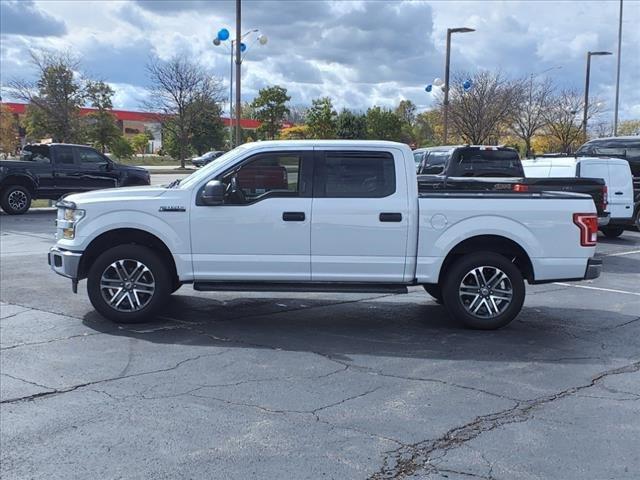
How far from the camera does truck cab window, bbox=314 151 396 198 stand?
7051mm

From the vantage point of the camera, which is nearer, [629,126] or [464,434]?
[464,434]

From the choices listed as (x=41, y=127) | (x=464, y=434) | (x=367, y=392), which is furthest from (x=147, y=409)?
(x=41, y=127)

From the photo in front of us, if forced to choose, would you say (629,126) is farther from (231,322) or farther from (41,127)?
(231,322)

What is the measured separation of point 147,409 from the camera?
4.80 meters

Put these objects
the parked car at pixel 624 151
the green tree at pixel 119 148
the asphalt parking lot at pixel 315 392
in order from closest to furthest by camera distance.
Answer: the asphalt parking lot at pixel 315 392 < the parked car at pixel 624 151 < the green tree at pixel 119 148

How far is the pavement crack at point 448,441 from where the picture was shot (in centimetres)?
388

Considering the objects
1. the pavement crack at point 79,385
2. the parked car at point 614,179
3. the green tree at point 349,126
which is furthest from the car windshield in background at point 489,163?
the green tree at point 349,126

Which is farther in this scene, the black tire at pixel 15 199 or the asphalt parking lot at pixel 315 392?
the black tire at pixel 15 199

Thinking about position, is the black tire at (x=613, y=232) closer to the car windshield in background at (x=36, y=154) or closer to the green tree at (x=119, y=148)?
the car windshield in background at (x=36, y=154)

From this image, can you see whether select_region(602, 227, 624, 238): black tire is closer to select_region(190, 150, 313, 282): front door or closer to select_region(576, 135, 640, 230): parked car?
select_region(576, 135, 640, 230): parked car

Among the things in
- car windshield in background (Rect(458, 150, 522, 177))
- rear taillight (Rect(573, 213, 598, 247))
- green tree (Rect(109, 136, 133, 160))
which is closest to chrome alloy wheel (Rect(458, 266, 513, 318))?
rear taillight (Rect(573, 213, 598, 247))

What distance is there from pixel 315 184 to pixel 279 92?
51356 millimetres

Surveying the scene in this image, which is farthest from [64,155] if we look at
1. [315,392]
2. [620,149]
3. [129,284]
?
[315,392]

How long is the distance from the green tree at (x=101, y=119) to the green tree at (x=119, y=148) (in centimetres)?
43
